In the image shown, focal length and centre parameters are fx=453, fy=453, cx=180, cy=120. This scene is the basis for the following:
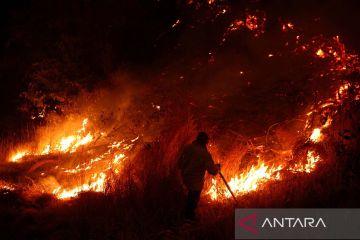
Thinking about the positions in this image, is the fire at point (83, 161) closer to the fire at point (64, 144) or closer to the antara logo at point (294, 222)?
the fire at point (64, 144)

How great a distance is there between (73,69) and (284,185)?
9901mm

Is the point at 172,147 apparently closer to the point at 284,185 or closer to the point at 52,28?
the point at 284,185

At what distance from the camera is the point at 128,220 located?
8.47 m

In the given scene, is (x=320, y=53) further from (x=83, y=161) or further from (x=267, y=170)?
(x=83, y=161)

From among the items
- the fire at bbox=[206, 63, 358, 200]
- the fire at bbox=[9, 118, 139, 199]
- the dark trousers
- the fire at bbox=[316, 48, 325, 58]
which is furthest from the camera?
the fire at bbox=[316, 48, 325, 58]

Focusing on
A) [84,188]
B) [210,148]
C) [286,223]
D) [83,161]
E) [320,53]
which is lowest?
[286,223]

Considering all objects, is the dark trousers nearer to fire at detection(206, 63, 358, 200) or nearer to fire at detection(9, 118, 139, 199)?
fire at detection(206, 63, 358, 200)

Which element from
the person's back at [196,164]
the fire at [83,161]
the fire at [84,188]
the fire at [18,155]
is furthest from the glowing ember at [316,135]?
the fire at [18,155]

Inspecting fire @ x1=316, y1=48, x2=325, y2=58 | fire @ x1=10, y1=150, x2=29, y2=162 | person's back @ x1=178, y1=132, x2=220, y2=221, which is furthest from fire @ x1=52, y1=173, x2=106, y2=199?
fire @ x1=316, y1=48, x2=325, y2=58

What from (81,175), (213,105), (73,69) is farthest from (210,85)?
(73,69)

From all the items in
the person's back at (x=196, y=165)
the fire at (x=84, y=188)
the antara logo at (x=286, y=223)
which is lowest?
the antara logo at (x=286, y=223)

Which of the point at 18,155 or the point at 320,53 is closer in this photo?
the point at 320,53

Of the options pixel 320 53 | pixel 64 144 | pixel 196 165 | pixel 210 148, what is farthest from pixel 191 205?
pixel 64 144

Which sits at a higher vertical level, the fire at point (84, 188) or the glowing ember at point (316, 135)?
the glowing ember at point (316, 135)
